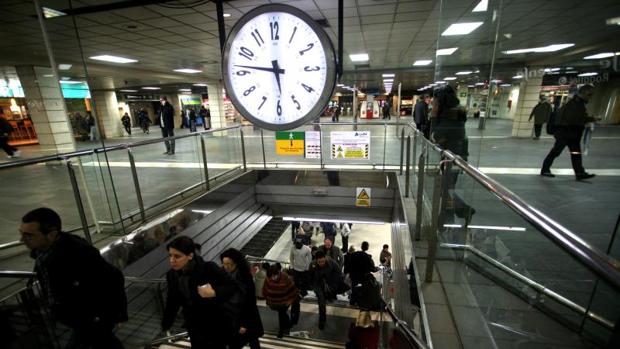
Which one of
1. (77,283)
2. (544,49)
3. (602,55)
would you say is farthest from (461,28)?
(77,283)

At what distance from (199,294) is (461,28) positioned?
735 cm

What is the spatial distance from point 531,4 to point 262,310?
7482 millimetres

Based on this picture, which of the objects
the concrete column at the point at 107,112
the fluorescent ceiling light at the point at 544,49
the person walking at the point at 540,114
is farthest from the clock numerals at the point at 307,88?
the concrete column at the point at 107,112

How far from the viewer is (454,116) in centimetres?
367

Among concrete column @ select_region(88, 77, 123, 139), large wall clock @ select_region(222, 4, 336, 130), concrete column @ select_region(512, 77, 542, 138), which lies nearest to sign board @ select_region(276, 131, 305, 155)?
concrete column @ select_region(512, 77, 542, 138)

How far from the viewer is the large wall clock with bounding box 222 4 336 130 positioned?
5.88 feet

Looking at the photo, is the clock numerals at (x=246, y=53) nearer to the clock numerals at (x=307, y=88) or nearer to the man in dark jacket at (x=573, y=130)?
the clock numerals at (x=307, y=88)

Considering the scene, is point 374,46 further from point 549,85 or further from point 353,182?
point 549,85

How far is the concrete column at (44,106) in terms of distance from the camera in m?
8.52

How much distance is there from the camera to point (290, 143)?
614cm

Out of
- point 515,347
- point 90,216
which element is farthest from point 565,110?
point 90,216

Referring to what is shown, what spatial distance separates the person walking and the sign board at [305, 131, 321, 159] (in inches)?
153

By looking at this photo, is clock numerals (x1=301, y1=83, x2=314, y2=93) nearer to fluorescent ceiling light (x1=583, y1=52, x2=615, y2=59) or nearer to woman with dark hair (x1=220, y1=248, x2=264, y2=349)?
woman with dark hair (x1=220, y1=248, x2=264, y2=349)

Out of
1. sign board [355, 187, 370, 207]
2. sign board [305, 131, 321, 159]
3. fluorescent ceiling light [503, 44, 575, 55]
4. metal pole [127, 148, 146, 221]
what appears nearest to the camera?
metal pole [127, 148, 146, 221]
